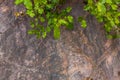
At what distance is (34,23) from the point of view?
Result: 7.63ft

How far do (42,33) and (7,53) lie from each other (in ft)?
1.28

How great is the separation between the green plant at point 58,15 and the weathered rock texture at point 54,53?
119 millimetres

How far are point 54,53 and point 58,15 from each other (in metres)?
0.37

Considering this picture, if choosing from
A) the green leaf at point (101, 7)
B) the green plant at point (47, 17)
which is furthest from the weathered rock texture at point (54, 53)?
the green leaf at point (101, 7)

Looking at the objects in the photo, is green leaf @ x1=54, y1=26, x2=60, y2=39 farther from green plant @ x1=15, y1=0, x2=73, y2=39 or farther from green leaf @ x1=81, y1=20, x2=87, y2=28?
green leaf @ x1=81, y1=20, x2=87, y2=28

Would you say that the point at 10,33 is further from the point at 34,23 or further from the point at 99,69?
the point at 99,69

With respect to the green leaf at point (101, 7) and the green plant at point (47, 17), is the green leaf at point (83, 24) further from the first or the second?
the green leaf at point (101, 7)

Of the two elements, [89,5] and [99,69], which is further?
[99,69]

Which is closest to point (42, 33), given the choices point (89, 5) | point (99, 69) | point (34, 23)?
point (34, 23)

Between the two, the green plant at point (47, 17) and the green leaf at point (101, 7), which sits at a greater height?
the green leaf at point (101, 7)

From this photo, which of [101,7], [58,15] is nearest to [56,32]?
[58,15]

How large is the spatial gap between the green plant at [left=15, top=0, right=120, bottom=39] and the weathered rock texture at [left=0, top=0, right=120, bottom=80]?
0.39 ft

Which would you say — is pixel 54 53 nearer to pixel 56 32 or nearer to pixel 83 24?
pixel 56 32

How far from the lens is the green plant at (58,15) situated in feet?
7.05
